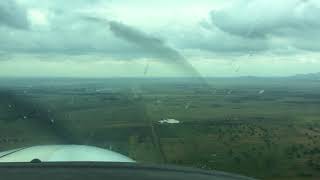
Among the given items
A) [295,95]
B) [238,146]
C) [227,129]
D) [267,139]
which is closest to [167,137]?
[238,146]

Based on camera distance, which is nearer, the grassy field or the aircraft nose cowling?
the aircraft nose cowling

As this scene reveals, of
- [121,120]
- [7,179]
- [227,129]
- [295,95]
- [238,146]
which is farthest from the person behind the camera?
[295,95]

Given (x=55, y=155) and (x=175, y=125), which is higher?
(x=55, y=155)

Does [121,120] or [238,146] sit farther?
[238,146]

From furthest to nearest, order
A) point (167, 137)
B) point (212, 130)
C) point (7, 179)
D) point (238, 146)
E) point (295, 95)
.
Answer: point (295, 95), point (212, 130), point (238, 146), point (167, 137), point (7, 179)

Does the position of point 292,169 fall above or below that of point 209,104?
below

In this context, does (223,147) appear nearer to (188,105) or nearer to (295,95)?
(188,105)

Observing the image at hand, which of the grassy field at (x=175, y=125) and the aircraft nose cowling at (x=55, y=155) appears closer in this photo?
the aircraft nose cowling at (x=55, y=155)

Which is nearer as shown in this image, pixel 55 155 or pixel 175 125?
pixel 55 155
